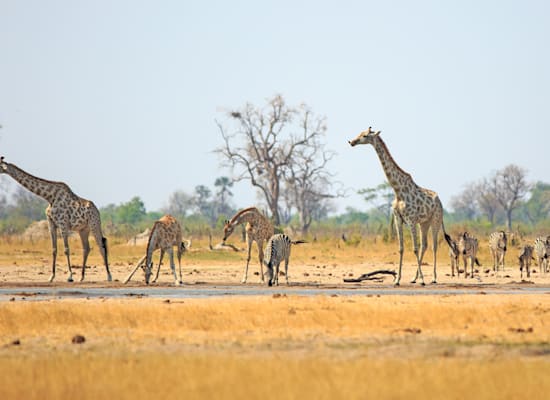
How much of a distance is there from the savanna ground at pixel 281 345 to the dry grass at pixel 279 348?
0.08 feet

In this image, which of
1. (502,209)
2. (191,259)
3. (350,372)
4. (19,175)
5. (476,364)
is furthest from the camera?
(502,209)

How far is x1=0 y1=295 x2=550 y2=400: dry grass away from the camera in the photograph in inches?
452

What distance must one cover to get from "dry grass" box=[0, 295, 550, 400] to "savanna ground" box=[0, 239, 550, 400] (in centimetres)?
2

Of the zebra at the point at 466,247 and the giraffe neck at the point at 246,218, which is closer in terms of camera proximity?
the giraffe neck at the point at 246,218

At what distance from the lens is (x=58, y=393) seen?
11.3 meters

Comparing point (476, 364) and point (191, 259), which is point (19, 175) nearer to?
point (191, 259)

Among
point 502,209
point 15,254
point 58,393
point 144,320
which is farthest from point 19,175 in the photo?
point 502,209

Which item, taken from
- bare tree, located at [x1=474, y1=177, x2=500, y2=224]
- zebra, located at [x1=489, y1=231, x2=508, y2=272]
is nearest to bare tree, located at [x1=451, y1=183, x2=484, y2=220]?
bare tree, located at [x1=474, y1=177, x2=500, y2=224]

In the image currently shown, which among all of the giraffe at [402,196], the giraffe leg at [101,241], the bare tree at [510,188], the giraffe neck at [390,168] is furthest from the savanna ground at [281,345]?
the bare tree at [510,188]

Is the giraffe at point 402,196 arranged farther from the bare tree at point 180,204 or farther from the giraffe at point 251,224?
the bare tree at point 180,204

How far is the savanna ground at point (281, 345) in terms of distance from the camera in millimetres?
11500

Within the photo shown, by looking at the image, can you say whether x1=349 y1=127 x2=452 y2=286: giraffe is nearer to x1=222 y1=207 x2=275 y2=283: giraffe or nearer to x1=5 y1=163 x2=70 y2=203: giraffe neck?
x1=222 y1=207 x2=275 y2=283: giraffe

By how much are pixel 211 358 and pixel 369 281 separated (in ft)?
55.9

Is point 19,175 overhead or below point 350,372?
overhead
